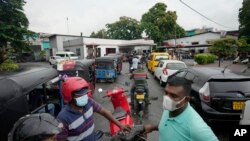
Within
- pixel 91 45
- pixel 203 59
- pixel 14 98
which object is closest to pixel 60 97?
pixel 14 98

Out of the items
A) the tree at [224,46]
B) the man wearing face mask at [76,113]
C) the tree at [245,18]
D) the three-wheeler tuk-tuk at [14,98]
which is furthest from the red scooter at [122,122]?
the tree at [245,18]

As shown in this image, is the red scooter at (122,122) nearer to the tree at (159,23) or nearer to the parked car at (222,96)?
the parked car at (222,96)

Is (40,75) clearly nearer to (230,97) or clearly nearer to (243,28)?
(230,97)

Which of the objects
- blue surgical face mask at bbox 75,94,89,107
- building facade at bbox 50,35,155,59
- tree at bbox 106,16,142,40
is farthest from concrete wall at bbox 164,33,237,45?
blue surgical face mask at bbox 75,94,89,107

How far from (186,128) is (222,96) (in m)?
4.01

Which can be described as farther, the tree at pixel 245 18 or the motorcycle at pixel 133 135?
the tree at pixel 245 18

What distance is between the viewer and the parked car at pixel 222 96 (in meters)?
5.87

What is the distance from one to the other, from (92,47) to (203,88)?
106ft

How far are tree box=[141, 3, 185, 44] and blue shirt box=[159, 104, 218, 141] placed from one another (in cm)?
4895

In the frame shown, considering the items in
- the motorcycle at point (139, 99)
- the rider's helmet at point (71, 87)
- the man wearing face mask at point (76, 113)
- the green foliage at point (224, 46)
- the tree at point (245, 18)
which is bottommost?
the motorcycle at point (139, 99)

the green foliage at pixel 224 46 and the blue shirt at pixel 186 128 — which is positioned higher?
the green foliage at pixel 224 46

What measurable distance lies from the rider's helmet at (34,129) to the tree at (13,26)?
741 inches

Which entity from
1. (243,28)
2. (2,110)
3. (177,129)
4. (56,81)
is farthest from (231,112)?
(243,28)

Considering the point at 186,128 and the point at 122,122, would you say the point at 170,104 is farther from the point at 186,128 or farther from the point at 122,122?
the point at 122,122
